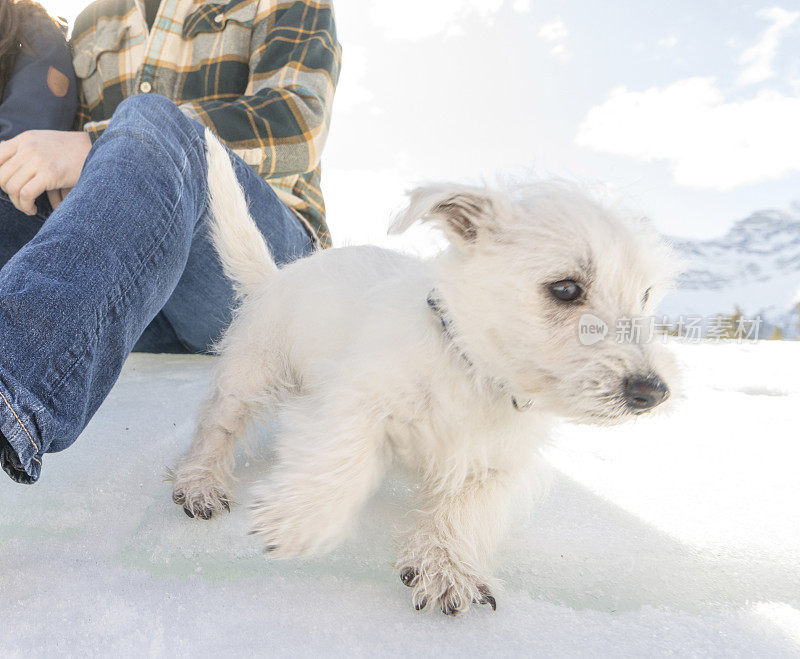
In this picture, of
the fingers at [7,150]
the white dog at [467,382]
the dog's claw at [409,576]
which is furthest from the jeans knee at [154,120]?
the dog's claw at [409,576]

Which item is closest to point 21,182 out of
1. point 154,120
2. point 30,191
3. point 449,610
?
point 30,191

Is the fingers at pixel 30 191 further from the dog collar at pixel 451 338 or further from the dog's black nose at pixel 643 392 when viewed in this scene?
the dog's black nose at pixel 643 392

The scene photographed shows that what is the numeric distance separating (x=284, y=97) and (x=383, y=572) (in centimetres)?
212

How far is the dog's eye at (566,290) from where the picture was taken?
1290mm

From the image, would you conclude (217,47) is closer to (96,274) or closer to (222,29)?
(222,29)

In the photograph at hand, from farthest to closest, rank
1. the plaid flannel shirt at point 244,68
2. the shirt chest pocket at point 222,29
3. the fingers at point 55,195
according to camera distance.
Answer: the shirt chest pocket at point 222,29 < the plaid flannel shirt at point 244,68 < the fingers at point 55,195

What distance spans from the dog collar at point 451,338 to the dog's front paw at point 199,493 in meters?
0.83

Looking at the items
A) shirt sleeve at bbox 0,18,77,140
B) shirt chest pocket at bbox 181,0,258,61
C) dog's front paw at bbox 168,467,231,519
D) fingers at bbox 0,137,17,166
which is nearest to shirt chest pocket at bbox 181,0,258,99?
shirt chest pocket at bbox 181,0,258,61

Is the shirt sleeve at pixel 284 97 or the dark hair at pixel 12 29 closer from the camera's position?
the shirt sleeve at pixel 284 97

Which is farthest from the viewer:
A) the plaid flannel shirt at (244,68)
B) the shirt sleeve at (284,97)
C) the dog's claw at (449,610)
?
the plaid flannel shirt at (244,68)

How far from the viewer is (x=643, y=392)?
47.4 inches

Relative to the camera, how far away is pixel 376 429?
138cm

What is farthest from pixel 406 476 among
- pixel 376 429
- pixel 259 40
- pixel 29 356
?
pixel 259 40

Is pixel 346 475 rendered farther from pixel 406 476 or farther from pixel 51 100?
pixel 51 100
